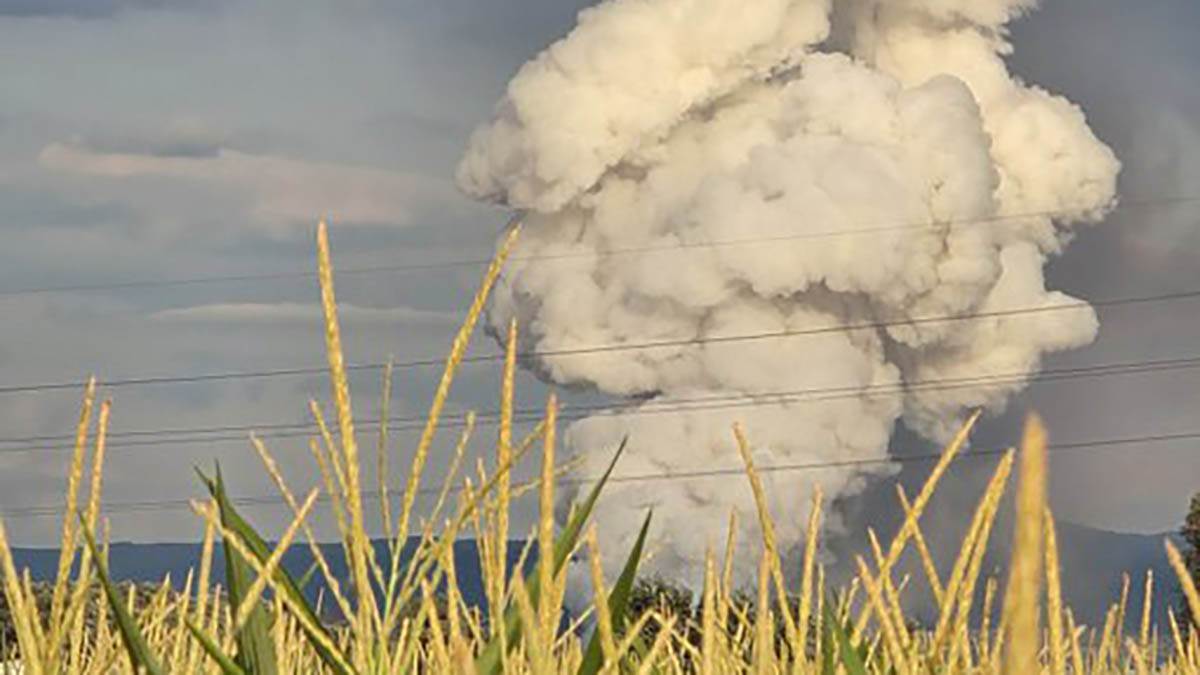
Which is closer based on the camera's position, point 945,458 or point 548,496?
point 548,496


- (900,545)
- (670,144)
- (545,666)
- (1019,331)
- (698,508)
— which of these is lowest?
(545,666)

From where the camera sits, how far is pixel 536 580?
2518 millimetres

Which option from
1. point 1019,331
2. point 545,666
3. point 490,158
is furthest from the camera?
point 1019,331

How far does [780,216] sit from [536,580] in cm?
14228

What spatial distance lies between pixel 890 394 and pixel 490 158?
3268 centimetres

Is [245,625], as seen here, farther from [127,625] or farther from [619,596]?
[619,596]

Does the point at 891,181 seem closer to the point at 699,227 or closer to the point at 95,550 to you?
the point at 699,227

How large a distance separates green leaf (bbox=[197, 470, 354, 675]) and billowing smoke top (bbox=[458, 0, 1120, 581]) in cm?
13179

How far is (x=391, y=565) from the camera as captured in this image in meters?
Result: 2.40

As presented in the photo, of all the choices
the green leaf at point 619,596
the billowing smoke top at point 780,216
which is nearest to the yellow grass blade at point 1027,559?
the green leaf at point 619,596

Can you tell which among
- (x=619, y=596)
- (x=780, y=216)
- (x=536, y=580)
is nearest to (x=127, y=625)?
(x=536, y=580)

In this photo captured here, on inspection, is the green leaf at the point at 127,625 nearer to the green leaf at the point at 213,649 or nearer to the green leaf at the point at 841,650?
the green leaf at the point at 213,649

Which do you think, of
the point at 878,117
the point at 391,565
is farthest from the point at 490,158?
the point at 391,565

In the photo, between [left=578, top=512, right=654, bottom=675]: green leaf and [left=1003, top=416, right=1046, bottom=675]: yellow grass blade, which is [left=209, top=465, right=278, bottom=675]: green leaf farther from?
[left=1003, top=416, right=1046, bottom=675]: yellow grass blade
